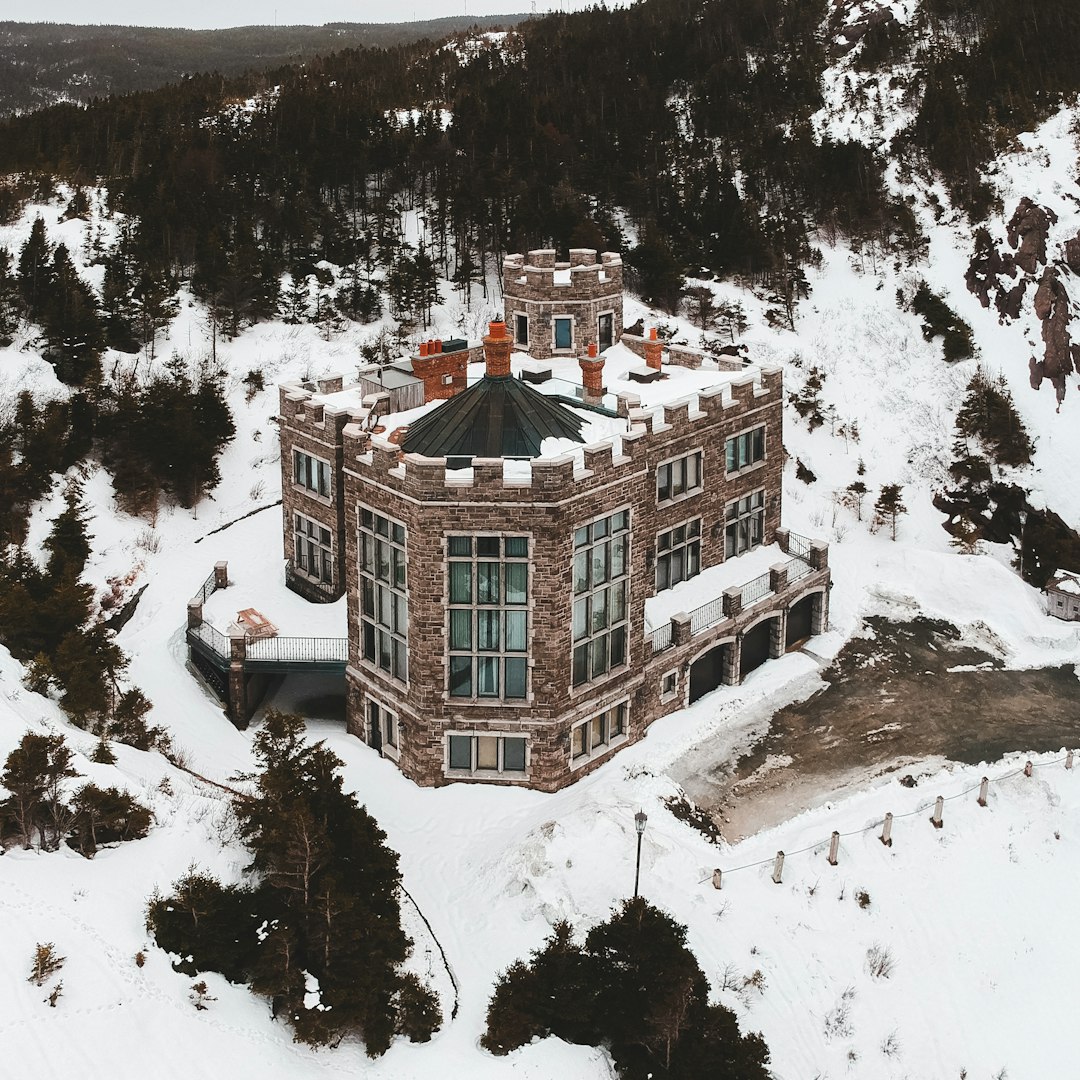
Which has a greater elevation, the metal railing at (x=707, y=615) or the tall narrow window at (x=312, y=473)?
the tall narrow window at (x=312, y=473)

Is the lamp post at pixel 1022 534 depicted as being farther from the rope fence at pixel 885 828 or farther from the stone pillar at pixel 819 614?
the rope fence at pixel 885 828

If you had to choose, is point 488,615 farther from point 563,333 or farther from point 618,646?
point 563,333

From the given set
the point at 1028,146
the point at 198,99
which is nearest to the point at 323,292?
the point at 198,99

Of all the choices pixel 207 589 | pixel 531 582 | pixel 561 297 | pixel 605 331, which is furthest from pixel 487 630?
pixel 605 331

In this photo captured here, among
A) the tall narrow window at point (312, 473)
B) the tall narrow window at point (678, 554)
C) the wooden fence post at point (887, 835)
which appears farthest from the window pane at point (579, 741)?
the tall narrow window at point (312, 473)

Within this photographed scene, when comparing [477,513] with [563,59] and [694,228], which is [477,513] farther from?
[563,59]

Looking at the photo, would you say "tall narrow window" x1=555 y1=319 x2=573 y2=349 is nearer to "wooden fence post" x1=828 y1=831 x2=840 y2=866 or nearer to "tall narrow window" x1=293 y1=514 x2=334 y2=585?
"tall narrow window" x1=293 y1=514 x2=334 y2=585
